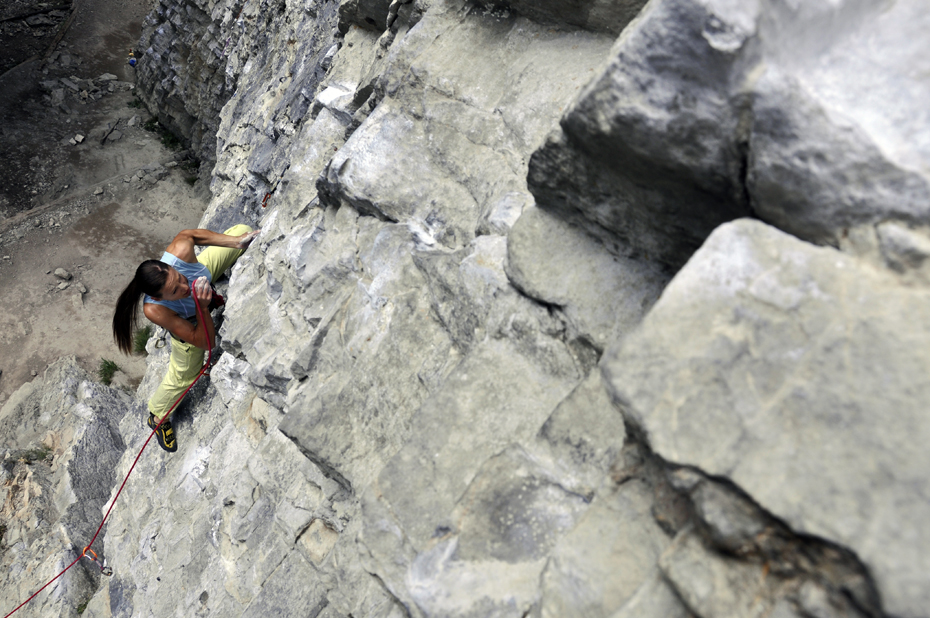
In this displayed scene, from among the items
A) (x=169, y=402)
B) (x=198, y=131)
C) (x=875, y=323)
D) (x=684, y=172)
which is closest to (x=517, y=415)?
(x=684, y=172)

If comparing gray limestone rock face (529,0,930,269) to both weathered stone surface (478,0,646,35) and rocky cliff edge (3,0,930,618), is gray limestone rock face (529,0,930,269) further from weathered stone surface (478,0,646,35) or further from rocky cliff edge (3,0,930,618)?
weathered stone surface (478,0,646,35)

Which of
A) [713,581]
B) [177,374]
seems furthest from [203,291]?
[713,581]

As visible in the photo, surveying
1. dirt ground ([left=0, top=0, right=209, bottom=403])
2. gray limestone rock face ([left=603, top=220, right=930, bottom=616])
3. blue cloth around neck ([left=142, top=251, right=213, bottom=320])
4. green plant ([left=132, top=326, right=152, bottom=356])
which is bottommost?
dirt ground ([left=0, top=0, right=209, bottom=403])

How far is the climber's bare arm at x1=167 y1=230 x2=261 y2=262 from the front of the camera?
175 inches

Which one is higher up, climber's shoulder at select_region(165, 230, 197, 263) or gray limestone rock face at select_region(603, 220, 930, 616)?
gray limestone rock face at select_region(603, 220, 930, 616)

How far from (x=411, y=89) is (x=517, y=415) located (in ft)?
6.60

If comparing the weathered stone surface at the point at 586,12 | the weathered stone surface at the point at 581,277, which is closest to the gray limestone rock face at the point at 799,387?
the weathered stone surface at the point at 581,277

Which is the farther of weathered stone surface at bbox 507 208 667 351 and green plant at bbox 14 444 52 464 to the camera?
green plant at bbox 14 444 52 464

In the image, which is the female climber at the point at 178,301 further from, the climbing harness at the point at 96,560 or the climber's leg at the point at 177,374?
the climbing harness at the point at 96,560

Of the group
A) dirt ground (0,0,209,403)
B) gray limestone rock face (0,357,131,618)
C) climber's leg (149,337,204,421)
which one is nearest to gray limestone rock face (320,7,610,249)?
climber's leg (149,337,204,421)

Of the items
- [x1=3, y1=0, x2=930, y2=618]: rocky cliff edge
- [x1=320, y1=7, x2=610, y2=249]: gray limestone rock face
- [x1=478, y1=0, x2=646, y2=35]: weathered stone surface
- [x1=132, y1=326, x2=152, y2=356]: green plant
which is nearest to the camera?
[x1=3, y1=0, x2=930, y2=618]: rocky cliff edge

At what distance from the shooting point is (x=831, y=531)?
1085 millimetres

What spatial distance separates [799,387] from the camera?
1.22m

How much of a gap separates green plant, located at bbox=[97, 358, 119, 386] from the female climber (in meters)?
3.58
